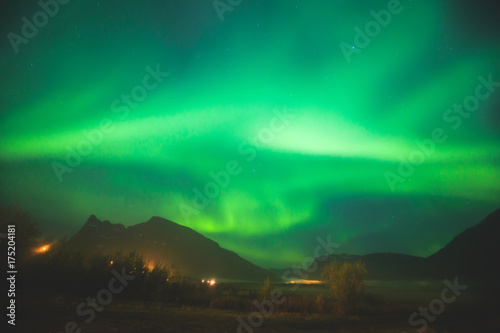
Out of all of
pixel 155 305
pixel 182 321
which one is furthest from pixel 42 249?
pixel 182 321

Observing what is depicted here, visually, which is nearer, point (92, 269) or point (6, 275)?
point (6, 275)

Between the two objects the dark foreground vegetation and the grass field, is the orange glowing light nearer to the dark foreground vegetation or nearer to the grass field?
the dark foreground vegetation

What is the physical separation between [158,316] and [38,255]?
55.2 ft

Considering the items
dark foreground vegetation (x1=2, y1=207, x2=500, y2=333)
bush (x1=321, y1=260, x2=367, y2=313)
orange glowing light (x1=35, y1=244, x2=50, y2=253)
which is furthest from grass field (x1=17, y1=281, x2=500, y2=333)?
orange glowing light (x1=35, y1=244, x2=50, y2=253)

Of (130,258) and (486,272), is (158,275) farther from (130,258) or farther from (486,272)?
(486,272)

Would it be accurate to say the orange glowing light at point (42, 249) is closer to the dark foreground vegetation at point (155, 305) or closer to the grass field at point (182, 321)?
the dark foreground vegetation at point (155, 305)

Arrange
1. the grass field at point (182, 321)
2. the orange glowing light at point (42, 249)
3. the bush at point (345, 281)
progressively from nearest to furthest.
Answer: the grass field at point (182, 321) → the bush at point (345, 281) → the orange glowing light at point (42, 249)

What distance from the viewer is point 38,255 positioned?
2948cm

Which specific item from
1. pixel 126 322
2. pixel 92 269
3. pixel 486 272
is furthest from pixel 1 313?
pixel 486 272

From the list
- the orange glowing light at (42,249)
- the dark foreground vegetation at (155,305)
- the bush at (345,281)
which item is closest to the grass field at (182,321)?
the dark foreground vegetation at (155,305)

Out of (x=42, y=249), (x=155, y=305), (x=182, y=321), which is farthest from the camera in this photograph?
(x=42, y=249)

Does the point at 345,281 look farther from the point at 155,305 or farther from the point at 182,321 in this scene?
the point at 155,305

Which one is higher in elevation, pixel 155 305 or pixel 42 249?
pixel 42 249

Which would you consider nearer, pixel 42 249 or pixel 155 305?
pixel 155 305
